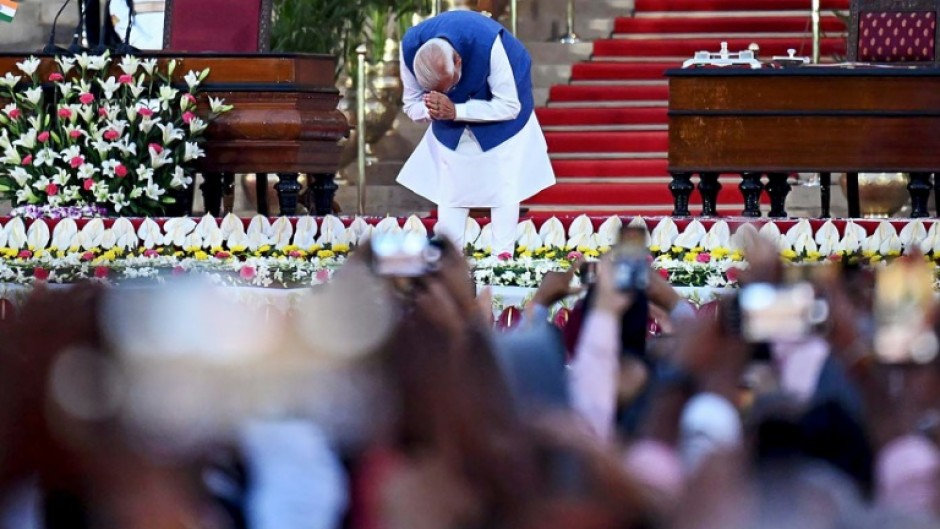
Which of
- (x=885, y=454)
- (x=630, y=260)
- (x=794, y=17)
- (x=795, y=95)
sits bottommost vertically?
(x=885, y=454)

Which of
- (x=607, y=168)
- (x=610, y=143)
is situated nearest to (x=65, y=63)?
(x=607, y=168)

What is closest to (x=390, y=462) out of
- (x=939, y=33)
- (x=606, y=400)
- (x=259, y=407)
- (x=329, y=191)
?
(x=259, y=407)

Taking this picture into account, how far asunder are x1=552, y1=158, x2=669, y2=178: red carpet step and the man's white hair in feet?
16.0

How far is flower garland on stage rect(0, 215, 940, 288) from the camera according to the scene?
7.68 m

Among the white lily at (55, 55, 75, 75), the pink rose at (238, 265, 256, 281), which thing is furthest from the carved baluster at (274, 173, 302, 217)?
the pink rose at (238, 265, 256, 281)

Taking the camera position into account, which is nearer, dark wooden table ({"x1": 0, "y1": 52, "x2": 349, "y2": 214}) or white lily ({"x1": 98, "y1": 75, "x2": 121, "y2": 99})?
white lily ({"x1": 98, "y1": 75, "x2": 121, "y2": 99})

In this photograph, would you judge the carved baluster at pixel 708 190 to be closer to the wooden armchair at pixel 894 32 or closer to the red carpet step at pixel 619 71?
the wooden armchair at pixel 894 32

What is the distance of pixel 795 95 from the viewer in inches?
357

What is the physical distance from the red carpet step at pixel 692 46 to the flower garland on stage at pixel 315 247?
5332 millimetres

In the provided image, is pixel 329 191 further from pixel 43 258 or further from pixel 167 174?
pixel 43 258

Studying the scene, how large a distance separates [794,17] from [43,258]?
7298 mm

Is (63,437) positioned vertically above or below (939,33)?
below

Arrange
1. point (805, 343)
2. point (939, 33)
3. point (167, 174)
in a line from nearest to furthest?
1. point (805, 343)
2. point (167, 174)
3. point (939, 33)

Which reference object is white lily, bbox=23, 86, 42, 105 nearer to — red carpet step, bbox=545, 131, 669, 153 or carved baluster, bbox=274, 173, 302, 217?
carved baluster, bbox=274, 173, 302, 217
